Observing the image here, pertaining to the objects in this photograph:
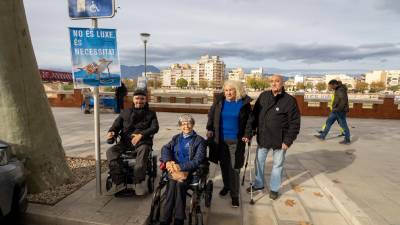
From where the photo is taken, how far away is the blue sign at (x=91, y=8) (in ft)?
11.8

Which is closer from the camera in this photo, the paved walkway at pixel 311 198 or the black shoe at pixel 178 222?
the black shoe at pixel 178 222

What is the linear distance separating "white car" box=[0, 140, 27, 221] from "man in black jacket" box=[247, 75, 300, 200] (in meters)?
3.02

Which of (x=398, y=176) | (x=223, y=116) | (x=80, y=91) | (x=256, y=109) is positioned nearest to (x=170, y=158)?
(x=223, y=116)

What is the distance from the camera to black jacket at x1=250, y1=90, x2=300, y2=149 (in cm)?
400

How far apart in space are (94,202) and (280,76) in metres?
3.22

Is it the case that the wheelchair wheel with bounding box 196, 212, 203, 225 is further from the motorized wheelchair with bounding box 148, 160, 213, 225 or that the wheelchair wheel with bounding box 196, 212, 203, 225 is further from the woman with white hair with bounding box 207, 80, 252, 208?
the woman with white hair with bounding box 207, 80, 252, 208

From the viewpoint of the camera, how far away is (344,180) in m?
5.25

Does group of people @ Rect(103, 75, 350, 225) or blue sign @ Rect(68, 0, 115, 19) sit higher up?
blue sign @ Rect(68, 0, 115, 19)

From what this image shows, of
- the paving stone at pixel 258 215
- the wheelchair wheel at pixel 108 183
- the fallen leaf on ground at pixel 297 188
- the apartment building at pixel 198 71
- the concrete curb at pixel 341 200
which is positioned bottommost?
the paving stone at pixel 258 215

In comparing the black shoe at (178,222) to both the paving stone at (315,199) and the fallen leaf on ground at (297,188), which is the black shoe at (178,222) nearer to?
the paving stone at (315,199)

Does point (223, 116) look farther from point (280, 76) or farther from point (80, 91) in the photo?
point (80, 91)

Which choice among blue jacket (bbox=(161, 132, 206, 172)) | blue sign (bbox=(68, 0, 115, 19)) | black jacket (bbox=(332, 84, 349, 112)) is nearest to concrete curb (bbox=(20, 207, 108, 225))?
blue jacket (bbox=(161, 132, 206, 172))

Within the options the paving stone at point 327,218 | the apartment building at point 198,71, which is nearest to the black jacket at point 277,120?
the paving stone at point 327,218

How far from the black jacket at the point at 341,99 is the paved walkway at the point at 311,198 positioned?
116 centimetres
